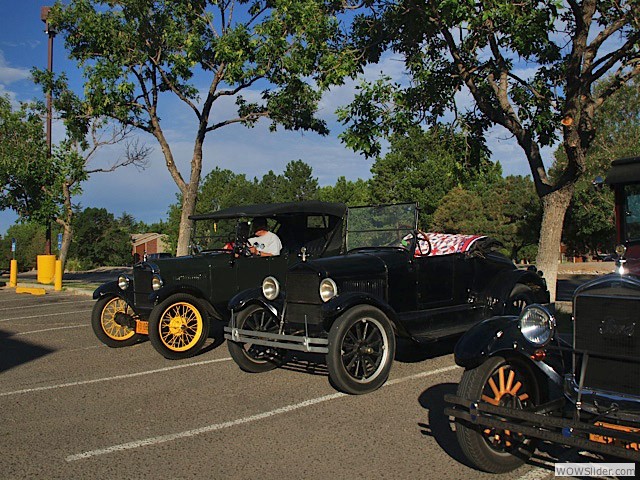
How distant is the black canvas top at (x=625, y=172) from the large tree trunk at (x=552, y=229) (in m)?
2.74

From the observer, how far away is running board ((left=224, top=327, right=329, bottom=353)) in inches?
232


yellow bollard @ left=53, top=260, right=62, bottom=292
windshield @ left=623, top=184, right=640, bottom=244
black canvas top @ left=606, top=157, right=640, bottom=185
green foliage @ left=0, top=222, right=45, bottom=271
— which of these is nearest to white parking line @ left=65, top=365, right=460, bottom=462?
windshield @ left=623, top=184, right=640, bottom=244

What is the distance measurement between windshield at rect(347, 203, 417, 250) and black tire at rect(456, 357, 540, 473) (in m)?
3.45

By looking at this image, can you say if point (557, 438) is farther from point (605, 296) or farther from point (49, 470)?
point (49, 470)

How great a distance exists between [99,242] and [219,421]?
58040 mm

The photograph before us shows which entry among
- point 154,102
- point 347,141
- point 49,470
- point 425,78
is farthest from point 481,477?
point 154,102

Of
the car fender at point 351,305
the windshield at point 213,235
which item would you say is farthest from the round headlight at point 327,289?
the windshield at point 213,235

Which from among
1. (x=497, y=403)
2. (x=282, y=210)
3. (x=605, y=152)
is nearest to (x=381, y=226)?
(x=282, y=210)

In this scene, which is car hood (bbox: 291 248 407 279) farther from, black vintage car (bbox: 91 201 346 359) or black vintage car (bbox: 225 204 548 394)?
black vintage car (bbox: 91 201 346 359)

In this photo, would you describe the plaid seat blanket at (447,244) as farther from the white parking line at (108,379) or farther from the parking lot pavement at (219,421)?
the white parking line at (108,379)

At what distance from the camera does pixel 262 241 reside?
909 cm

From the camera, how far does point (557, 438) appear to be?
3.29 metres

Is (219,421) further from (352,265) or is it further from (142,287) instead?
(142,287)

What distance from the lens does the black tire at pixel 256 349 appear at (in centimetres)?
690
